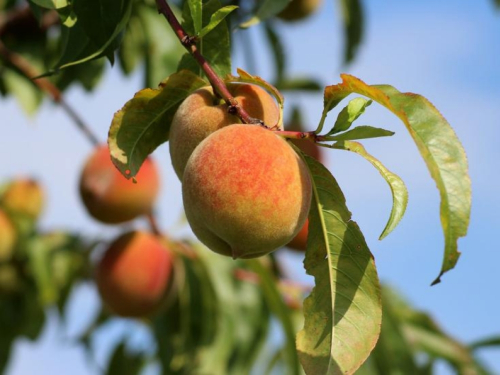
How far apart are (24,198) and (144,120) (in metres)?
2.42

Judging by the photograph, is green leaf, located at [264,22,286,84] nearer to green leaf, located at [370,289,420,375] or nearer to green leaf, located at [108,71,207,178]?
green leaf, located at [370,289,420,375]

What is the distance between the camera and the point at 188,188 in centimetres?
97

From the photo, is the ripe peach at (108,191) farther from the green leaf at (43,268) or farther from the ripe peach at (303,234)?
the ripe peach at (303,234)

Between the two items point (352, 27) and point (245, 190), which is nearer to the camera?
point (245, 190)

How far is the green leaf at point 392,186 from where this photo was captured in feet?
3.05

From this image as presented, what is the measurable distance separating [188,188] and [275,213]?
0.11m

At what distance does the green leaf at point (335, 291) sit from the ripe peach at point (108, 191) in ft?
4.65

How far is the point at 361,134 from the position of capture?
101 centimetres

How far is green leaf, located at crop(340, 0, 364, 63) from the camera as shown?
8.43 feet

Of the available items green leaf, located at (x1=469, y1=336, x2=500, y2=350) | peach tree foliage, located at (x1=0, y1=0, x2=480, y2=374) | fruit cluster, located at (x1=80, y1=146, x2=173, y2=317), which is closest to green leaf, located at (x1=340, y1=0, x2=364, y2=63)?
peach tree foliage, located at (x1=0, y1=0, x2=480, y2=374)

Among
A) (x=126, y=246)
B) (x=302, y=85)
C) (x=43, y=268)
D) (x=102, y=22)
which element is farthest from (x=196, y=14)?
(x=302, y=85)

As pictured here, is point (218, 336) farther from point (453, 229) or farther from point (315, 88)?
point (453, 229)

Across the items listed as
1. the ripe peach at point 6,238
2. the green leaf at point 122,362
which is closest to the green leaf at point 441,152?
the ripe peach at point 6,238

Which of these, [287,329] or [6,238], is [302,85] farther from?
[287,329]
